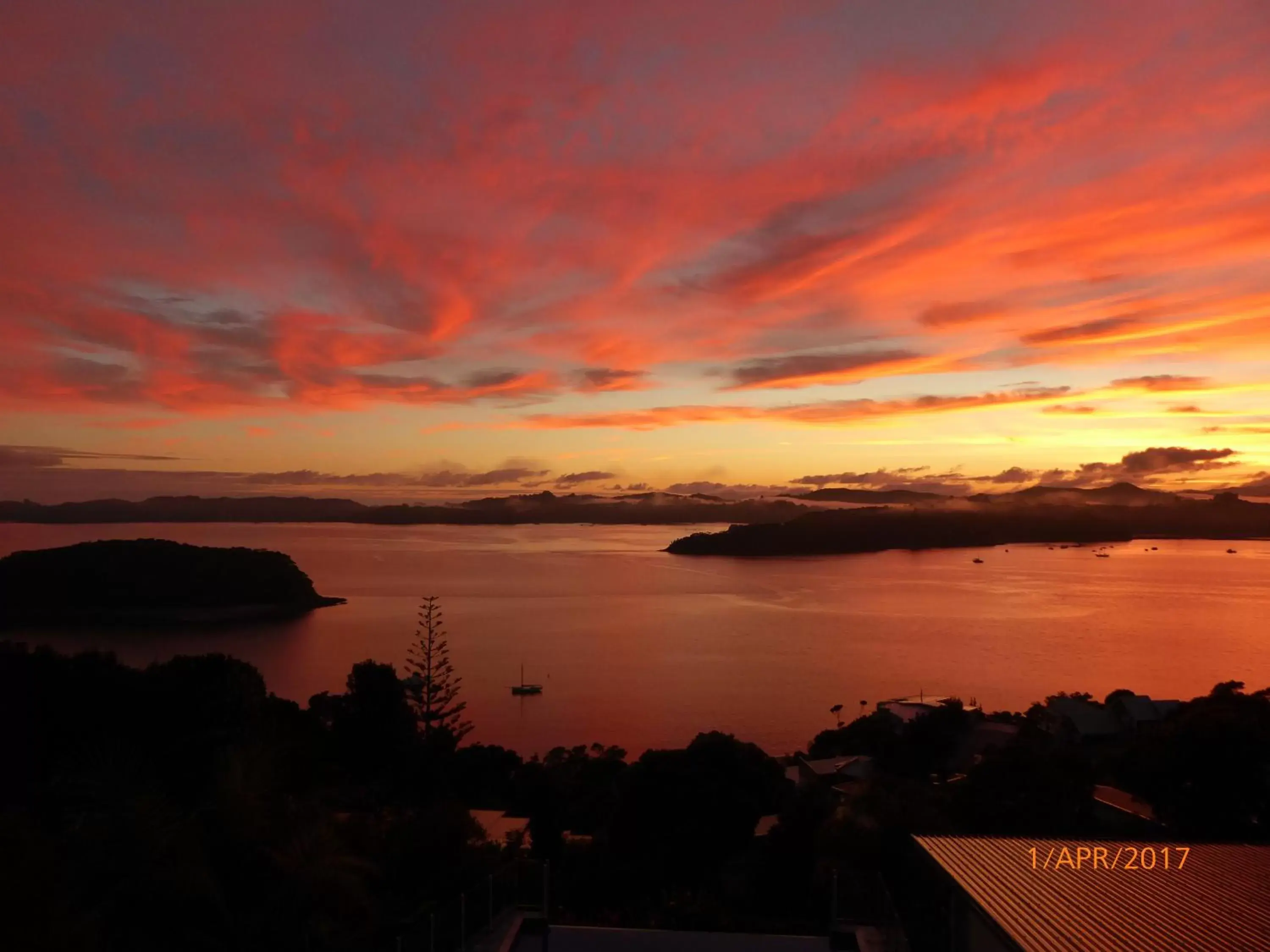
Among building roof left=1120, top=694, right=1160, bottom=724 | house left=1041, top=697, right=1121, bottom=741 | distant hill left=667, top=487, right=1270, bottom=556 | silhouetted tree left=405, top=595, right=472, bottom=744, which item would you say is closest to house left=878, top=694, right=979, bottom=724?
house left=1041, top=697, right=1121, bottom=741

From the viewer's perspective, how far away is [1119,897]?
3154 mm

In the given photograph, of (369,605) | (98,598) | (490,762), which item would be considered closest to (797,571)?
(369,605)

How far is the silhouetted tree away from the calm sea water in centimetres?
79

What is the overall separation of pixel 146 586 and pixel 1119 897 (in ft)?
150

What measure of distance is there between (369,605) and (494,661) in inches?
638

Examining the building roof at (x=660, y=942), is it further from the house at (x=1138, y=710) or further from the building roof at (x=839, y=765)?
the house at (x=1138, y=710)

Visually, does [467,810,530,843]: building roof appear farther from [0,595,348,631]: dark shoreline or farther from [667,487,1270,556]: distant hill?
[667,487,1270,556]: distant hill

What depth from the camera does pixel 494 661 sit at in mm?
34938

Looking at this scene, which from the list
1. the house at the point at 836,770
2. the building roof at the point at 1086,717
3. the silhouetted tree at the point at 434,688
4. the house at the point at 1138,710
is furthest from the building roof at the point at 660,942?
the house at the point at 1138,710

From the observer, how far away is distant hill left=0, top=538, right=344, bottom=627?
3897cm

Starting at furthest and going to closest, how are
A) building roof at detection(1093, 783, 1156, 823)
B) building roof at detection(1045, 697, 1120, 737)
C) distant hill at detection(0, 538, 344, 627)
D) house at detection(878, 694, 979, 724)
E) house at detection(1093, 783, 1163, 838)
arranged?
distant hill at detection(0, 538, 344, 627)
building roof at detection(1045, 697, 1120, 737)
house at detection(878, 694, 979, 724)
building roof at detection(1093, 783, 1156, 823)
house at detection(1093, 783, 1163, 838)

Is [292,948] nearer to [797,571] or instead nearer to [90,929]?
[90,929]

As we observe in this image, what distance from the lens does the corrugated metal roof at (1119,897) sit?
2.75 m

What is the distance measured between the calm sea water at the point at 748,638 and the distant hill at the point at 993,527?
33.6 feet
